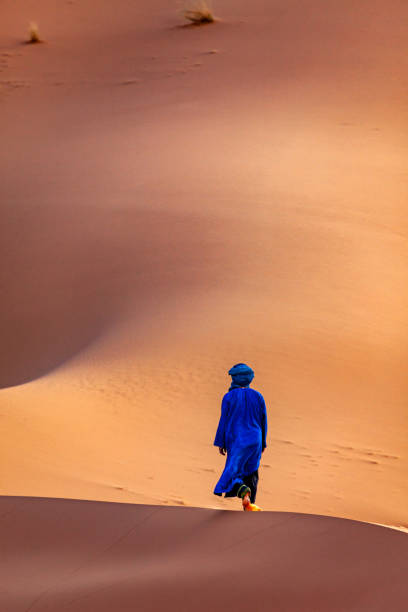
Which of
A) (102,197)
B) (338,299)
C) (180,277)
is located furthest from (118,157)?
(338,299)

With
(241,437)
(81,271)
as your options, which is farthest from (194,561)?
(81,271)

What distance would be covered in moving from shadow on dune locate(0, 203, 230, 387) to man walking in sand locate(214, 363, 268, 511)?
6.55 m

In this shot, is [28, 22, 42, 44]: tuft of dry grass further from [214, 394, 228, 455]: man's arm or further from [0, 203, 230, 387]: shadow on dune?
[214, 394, 228, 455]: man's arm

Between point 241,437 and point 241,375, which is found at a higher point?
point 241,375

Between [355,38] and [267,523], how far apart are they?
20931 mm

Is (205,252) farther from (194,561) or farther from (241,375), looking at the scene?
(194,561)

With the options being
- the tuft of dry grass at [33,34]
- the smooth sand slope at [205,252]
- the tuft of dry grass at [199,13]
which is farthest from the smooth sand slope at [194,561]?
the tuft of dry grass at [33,34]

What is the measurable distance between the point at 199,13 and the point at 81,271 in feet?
42.8

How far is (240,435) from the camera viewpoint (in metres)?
7.02

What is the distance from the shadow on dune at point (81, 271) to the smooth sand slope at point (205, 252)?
0.04 meters

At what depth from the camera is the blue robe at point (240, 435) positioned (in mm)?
6965

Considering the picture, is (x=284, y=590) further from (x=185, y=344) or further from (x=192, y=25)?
(x=192, y=25)

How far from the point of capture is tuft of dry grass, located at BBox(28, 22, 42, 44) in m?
26.5

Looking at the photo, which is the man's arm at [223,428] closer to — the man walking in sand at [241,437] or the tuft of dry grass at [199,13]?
the man walking in sand at [241,437]
